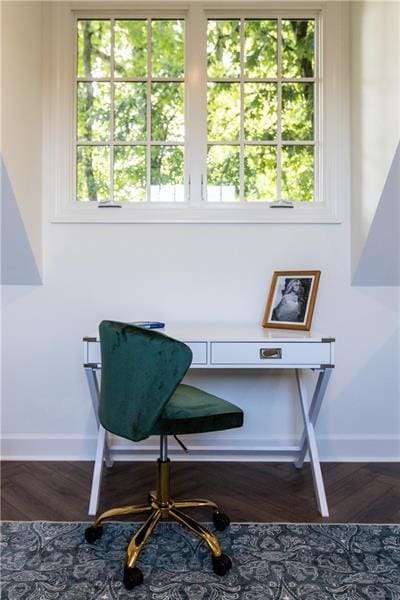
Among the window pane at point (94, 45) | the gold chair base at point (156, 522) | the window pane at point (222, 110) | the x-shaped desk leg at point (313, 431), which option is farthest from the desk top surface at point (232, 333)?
the window pane at point (94, 45)

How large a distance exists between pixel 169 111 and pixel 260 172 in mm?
671

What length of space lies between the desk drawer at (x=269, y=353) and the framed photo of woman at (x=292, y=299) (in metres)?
0.30

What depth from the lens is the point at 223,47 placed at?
239 cm

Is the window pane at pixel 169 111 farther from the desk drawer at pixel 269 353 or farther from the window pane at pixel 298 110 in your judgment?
the desk drawer at pixel 269 353

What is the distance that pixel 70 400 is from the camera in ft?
7.69

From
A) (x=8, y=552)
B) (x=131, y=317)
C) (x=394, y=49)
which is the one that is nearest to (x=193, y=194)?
(x=131, y=317)

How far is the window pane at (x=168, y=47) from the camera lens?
2381mm

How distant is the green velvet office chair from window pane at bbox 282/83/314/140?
1.74 m

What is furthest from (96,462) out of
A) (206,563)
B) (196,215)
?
(196,215)

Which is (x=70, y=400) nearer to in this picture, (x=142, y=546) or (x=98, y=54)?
(x=142, y=546)

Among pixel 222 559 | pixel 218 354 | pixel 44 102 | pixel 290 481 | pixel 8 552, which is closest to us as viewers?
pixel 222 559

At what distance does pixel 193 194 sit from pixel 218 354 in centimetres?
107

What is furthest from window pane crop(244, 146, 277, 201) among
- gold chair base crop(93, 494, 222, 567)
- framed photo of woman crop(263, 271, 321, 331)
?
gold chair base crop(93, 494, 222, 567)

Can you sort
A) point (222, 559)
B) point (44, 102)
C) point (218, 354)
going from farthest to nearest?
1. point (44, 102)
2. point (218, 354)
3. point (222, 559)
